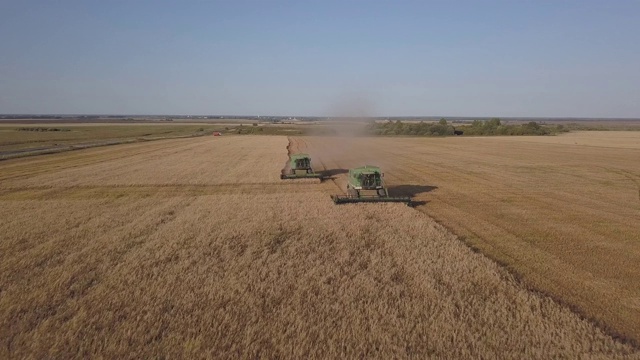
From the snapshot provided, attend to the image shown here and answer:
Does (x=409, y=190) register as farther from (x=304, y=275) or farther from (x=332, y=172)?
(x=304, y=275)

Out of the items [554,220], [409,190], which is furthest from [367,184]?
[554,220]

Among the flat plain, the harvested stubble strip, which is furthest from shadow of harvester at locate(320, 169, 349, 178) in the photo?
the harvested stubble strip

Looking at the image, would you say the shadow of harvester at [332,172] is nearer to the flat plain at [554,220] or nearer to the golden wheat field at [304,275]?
the flat plain at [554,220]

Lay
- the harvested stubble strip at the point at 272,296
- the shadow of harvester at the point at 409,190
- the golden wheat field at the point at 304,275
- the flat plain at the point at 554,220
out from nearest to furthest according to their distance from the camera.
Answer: the harvested stubble strip at the point at 272,296
the golden wheat field at the point at 304,275
the flat plain at the point at 554,220
the shadow of harvester at the point at 409,190

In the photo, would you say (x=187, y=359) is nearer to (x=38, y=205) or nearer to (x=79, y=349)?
(x=79, y=349)

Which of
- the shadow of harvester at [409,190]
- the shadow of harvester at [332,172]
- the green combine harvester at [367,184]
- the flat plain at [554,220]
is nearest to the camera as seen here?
the flat plain at [554,220]

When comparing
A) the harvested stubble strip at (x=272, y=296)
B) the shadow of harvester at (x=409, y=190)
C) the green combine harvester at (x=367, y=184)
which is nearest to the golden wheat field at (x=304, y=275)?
the harvested stubble strip at (x=272, y=296)

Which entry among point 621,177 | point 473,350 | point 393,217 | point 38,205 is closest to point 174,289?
point 473,350

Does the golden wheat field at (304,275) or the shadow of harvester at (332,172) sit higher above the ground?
the golden wheat field at (304,275)
